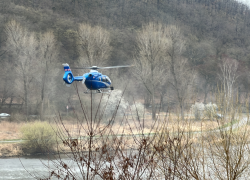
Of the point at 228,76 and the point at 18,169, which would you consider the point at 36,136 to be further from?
the point at 228,76

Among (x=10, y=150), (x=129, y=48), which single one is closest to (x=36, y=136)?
(x=10, y=150)

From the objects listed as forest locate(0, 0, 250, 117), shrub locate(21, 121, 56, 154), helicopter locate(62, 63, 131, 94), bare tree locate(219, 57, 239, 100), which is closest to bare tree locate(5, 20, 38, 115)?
forest locate(0, 0, 250, 117)

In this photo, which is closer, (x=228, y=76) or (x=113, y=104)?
(x=113, y=104)

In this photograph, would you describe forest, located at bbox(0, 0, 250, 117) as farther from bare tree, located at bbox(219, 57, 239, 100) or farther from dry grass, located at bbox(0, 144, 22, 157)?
dry grass, located at bbox(0, 144, 22, 157)

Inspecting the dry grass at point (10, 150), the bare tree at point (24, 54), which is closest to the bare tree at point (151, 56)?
the bare tree at point (24, 54)

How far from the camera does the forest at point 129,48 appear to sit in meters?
30.2

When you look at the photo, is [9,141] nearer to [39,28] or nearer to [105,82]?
[105,82]

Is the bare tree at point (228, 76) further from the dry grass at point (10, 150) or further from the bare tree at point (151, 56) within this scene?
the dry grass at point (10, 150)

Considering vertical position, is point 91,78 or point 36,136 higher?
point 91,78

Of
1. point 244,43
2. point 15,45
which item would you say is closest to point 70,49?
point 15,45

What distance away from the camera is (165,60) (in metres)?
32.7

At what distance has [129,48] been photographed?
46906mm

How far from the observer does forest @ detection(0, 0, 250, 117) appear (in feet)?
99.1

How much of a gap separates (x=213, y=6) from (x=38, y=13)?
46283mm
